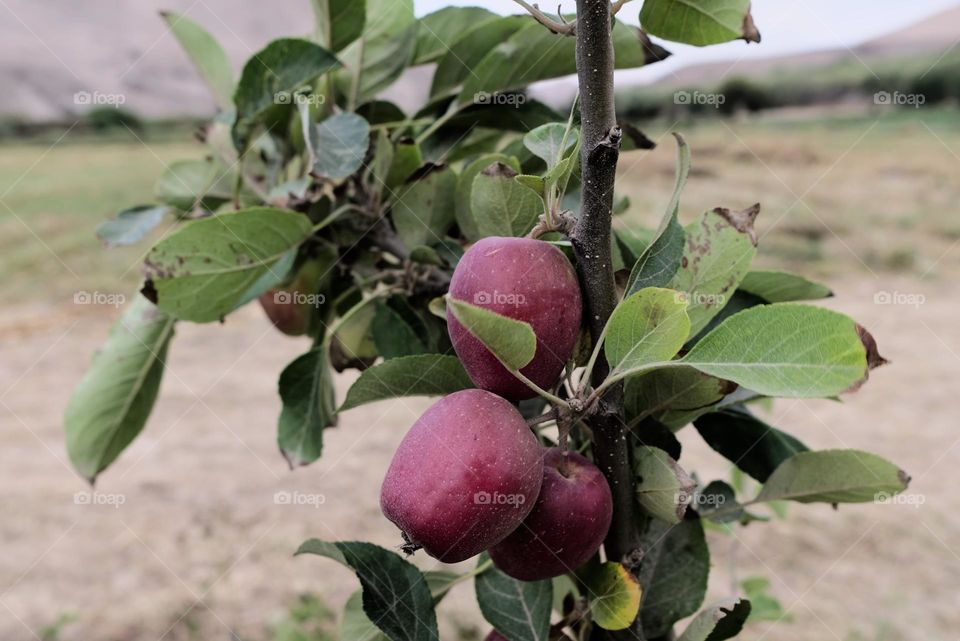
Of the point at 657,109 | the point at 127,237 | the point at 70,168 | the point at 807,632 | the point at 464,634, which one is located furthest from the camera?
the point at 657,109

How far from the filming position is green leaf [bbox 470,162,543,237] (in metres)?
0.32

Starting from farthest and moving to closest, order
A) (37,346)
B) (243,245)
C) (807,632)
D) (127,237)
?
(37,346) → (807,632) → (127,237) → (243,245)

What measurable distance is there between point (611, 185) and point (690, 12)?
0.09m

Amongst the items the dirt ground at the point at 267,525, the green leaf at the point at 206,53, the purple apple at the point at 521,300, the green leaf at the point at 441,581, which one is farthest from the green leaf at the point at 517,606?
the dirt ground at the point at 267,525

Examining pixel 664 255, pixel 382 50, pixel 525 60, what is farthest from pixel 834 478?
pixel 382 50

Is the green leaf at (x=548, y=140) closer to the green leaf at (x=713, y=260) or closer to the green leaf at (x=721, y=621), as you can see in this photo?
the green leaf at (x=713, y=260)

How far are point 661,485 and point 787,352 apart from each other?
0.07m

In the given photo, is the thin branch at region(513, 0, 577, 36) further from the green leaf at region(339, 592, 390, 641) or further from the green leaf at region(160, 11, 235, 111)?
the green leaf at region(160, 11, 235, 111)

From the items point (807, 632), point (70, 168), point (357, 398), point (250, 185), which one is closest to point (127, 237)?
point (250, 185)

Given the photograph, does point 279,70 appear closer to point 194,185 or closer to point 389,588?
point 194,185

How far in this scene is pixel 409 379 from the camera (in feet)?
1.07

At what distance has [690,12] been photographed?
31 centimetres

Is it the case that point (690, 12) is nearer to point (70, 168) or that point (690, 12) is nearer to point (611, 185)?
point (611, 185)

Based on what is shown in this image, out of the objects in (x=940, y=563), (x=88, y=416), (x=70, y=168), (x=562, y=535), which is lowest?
(x=70, y=168)
